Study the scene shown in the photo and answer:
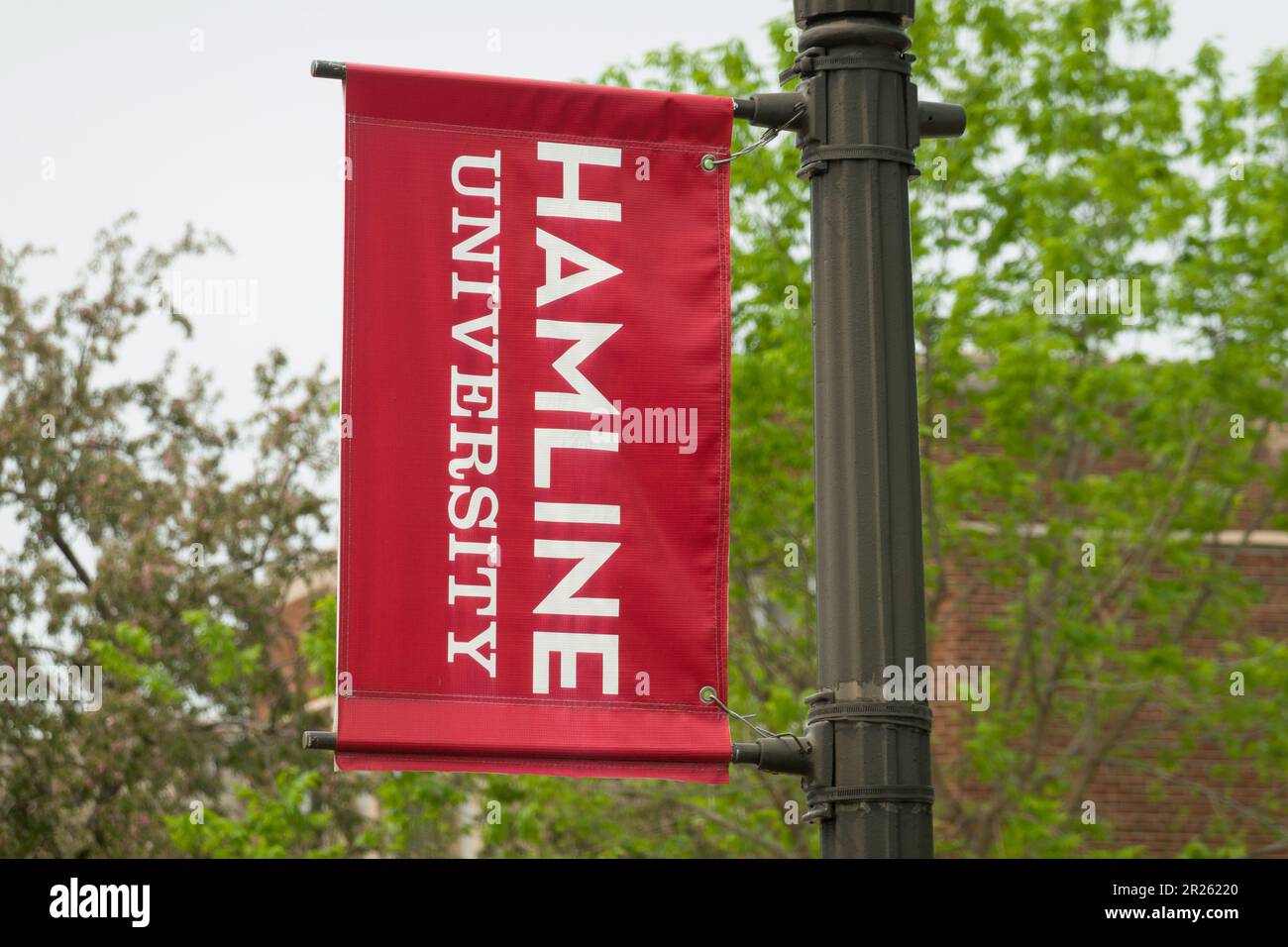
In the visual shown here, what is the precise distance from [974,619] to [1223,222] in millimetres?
5182

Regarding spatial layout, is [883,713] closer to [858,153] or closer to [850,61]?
[858,153]

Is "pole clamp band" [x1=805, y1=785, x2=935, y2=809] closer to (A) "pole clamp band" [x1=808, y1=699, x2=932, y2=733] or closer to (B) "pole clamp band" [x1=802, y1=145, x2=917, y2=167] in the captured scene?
(A) "pole clamp band" [x1=808, y1=699, x2=932, y2=733]

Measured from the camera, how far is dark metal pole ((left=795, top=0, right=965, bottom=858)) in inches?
164

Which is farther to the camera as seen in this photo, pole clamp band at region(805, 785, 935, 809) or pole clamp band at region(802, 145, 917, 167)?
pole clamp band at region(802, 145, 917, 167)

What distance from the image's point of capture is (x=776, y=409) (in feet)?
47.8

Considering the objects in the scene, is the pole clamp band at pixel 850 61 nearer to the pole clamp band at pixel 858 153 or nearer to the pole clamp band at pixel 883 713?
the pole clamp band at pixel 858 153

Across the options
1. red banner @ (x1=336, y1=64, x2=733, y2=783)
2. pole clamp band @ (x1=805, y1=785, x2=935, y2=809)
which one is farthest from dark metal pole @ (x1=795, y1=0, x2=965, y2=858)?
red banner @ (x1=336, y1=64, x2=733, y2=783)

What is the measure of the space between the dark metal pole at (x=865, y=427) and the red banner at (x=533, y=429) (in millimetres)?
376

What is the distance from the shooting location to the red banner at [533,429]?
446 cm

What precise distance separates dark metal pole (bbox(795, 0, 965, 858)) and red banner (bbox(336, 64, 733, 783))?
0.38 m
